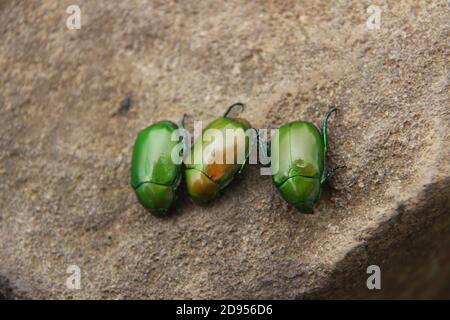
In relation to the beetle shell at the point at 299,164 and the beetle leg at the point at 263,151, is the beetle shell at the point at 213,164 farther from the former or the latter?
the beetle shell at the point at 299,164

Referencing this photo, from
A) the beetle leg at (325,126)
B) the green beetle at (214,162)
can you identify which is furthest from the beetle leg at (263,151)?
the beetle leg at (325,126)

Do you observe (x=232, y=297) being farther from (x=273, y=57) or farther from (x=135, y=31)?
(x=135, y=31)

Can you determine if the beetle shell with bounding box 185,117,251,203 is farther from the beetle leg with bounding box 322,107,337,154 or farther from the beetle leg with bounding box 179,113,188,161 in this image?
the beetle leg with bounding box 322,107,337,154

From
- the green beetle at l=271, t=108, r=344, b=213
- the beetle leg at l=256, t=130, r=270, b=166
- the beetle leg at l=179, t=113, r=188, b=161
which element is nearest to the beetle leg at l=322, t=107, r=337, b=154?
the green beetle at l=271, t=108, r=344, b=213

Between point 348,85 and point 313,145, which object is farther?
point 348,85

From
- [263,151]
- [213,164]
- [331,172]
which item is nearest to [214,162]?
[213,164]

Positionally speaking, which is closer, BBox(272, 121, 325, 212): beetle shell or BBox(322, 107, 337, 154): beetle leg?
BBox(272, 121, 325, 212): beetle shell
